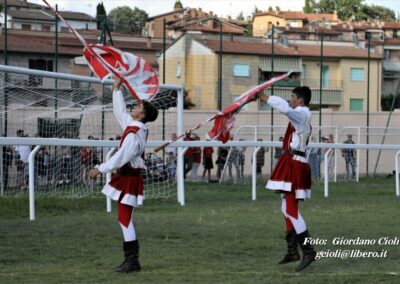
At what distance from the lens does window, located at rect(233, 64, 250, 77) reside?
4610 centimetres

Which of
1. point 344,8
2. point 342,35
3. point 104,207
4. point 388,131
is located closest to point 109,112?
point 104,207

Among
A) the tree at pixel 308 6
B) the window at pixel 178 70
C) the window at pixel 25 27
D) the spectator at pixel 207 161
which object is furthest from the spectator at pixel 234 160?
the tree at pixel 308 6

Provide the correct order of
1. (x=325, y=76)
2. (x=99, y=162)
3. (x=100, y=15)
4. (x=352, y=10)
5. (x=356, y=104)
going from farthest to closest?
1. (x=352, y=10)
2. (x=325, y=76)
3. (x=356, y=104)
4. (x=100, y=15)
5. (x=99, y=162)

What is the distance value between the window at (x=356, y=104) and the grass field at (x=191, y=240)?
28330 millimetres

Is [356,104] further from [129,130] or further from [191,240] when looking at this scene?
[129,130]

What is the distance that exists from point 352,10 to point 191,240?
104 metres

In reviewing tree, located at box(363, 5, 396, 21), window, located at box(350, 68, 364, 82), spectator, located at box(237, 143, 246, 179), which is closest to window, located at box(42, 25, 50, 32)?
spectator, located at box(237, 143, 246, 179)

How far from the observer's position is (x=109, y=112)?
62.4 feet

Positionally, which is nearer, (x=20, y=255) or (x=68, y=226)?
(x=20, y=255)

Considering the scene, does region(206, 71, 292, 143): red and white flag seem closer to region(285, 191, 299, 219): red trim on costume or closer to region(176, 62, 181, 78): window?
region(285, 191, 299, 219): red trim on costume

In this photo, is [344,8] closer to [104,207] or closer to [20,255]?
[104,207]

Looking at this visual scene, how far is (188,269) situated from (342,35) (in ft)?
235

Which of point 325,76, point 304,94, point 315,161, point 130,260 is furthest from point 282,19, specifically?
point 130,260

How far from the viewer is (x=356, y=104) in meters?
50.0
